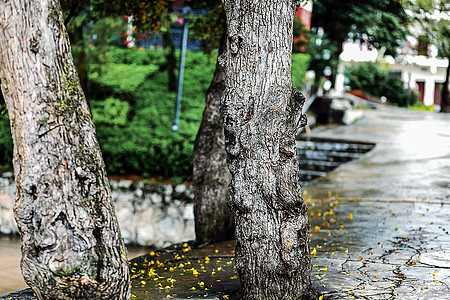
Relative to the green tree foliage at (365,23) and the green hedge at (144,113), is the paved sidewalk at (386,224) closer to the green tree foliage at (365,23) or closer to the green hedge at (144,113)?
the green hedge at (144,113)

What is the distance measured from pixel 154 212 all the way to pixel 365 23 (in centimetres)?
896

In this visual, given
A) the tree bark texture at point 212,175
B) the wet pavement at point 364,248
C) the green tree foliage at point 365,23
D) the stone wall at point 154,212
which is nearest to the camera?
the wet pavement at point 364,248

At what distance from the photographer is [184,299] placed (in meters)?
4.08

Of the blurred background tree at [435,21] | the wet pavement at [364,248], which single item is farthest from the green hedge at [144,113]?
the blurred background tree at [435,21]

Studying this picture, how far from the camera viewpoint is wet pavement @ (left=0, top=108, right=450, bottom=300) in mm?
4406

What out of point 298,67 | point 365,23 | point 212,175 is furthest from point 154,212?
point 365,23

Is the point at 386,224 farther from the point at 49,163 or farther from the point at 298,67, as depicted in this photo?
the point at 298,67

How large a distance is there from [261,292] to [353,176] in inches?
231

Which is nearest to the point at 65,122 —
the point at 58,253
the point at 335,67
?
the point at 58,253

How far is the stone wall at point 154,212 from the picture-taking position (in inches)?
372

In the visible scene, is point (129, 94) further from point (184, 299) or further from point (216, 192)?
point (184, 299)

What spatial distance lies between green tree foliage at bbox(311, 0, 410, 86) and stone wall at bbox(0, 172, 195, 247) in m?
7.28

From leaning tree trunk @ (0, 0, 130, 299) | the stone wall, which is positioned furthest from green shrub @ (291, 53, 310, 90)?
leaning tree trunk @ (0, 0, 130, 299)

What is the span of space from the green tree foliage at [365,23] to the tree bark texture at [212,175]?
977 centimetres
